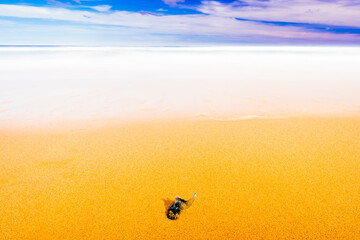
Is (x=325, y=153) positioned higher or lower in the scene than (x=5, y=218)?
higher

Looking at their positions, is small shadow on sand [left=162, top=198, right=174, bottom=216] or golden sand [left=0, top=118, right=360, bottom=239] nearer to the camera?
golden sand [left=0, top=118, right=360, bottom=239]

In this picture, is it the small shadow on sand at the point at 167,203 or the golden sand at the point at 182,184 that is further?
the small shadow on sand at the point at 167,203

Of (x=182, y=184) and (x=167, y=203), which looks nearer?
(x=167, y=203)

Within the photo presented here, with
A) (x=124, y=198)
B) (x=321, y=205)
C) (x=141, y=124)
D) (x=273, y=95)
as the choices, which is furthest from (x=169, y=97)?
(x=321, y=205)

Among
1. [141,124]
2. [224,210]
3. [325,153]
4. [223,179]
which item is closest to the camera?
[224,210]

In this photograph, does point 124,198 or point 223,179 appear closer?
point 124,198

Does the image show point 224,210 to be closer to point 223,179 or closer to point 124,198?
point 223,179

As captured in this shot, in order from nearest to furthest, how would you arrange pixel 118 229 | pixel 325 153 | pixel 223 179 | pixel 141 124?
pixel 118 229 → pixel 223 179 → pixel 325 153 → pixel 141 124

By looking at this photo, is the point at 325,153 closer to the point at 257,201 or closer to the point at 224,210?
the point at 257,201
